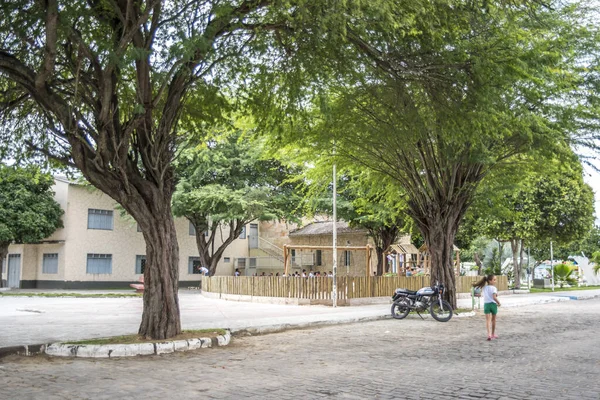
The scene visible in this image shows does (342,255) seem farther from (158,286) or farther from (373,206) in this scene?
(158,286)

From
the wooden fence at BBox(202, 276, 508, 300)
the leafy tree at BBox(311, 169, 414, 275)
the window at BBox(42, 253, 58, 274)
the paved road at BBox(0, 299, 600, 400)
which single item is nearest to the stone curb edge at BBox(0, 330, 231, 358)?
the paved road at BBox(0, 299, 600, 400)

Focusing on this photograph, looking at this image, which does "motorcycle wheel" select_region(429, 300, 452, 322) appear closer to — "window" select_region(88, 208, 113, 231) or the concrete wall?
the concrete wall

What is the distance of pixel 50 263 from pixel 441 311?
3170 cm

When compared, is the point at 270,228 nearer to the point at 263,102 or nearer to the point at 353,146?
the point at 353,146

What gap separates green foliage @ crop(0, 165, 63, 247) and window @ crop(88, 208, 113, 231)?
8.07 feet

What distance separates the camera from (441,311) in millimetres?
17438

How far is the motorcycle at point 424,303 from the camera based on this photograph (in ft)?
56.7

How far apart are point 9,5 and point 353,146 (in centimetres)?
1146

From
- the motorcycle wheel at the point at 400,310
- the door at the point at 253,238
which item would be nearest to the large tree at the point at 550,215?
the motorcycle wheel at the point at 400,310

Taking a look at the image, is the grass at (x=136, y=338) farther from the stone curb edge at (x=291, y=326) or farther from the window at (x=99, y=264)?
the window at (x=99, y=264)

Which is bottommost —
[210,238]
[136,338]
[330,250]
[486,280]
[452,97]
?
[136,338]

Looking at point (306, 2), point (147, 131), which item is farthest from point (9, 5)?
point (306, 2)

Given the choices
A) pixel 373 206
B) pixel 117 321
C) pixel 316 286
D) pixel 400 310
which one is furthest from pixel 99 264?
pixel 400 310

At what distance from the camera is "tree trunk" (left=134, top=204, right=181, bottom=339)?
11297 mm
